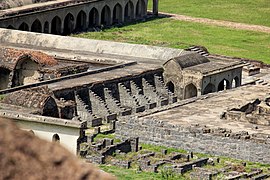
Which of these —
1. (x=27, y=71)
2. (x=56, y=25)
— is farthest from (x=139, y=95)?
(x=56, y=25)

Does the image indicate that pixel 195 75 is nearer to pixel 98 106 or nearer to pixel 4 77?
pixel 98 106

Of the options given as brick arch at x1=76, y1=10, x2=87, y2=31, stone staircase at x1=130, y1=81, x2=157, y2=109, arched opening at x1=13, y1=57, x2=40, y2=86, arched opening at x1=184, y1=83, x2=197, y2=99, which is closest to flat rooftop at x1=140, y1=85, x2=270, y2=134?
arched opening at x1=184, y1=83, x2=197, y2=99

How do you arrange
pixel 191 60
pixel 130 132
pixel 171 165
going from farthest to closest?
pixel 191 60
pixel 130 132
pixel 171 165

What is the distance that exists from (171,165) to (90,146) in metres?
3.73

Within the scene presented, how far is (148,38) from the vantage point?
70438 mm

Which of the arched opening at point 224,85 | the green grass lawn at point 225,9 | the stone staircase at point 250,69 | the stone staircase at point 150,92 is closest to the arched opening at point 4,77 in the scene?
the stone staircase at point 150,92

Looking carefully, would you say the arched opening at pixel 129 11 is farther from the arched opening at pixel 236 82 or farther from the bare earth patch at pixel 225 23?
the arched opening at pixel 236 82

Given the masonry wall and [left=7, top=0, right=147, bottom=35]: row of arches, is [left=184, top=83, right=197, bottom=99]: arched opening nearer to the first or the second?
the masonry wall

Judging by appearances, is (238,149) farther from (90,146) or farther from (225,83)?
(225,83)

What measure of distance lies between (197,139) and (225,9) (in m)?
50.0

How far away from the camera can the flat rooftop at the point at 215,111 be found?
41.1m

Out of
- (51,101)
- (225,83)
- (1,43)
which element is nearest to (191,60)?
(225,83)

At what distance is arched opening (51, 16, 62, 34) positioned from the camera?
229ft

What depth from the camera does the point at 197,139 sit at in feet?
127
